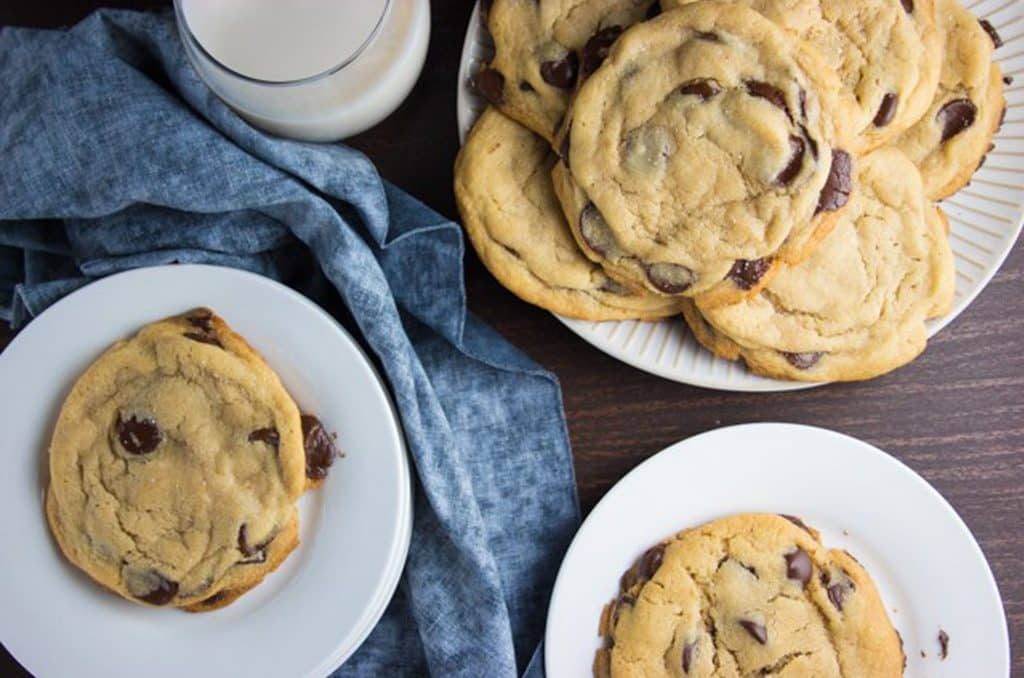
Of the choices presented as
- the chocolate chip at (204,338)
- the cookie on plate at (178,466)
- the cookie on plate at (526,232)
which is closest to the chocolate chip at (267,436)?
the cookie on plate at (178,466)

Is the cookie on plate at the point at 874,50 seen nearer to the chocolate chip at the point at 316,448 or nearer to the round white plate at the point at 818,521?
the round white plate at the point at 818,521

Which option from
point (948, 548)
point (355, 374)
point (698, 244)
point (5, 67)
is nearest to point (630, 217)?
point (698, 244)

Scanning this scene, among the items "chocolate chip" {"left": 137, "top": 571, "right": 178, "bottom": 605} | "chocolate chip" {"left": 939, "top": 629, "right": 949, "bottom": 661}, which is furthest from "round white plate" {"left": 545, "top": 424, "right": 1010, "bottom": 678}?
"chocolate chip" {"left": 137, "top": 571, "right": 178, "bottom": 605}

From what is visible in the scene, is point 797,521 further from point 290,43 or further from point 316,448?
point 290,43

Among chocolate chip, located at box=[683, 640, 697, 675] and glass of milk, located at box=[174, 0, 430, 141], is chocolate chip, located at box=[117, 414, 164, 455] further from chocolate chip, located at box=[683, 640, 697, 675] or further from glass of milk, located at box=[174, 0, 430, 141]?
chocolate chip, located at box=[683, 640, 697, 675]

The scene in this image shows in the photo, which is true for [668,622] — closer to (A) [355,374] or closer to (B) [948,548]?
(B) [948,548]
